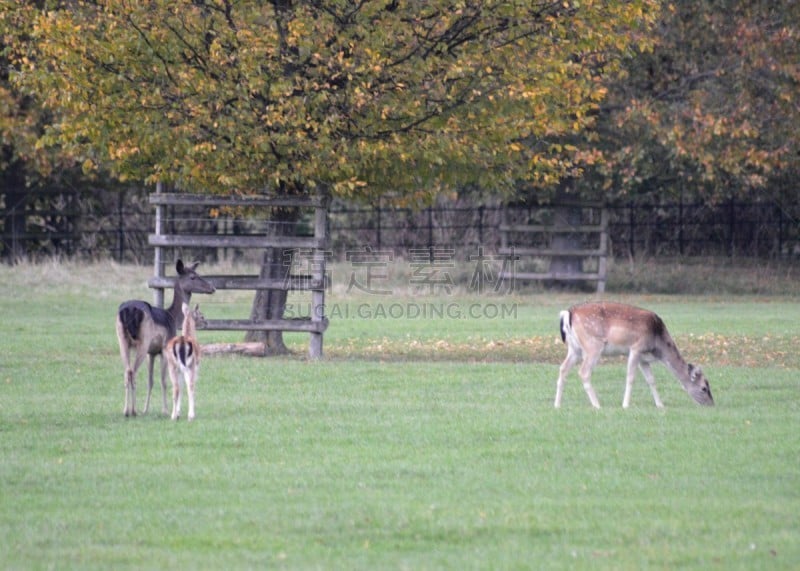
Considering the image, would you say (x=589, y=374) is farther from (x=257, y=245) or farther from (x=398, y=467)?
(x=257, y=245)

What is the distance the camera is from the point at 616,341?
13867mm

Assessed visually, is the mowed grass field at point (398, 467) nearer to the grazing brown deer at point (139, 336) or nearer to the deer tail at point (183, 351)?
the grazing brown deer at point (139, 336)

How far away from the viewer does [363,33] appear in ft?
58.5

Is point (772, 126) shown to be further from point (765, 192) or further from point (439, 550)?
point (439, 550)

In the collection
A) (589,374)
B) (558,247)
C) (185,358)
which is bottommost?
(589,374)

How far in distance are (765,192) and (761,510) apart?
28104mm

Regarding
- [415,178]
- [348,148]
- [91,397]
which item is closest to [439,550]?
[91,397]

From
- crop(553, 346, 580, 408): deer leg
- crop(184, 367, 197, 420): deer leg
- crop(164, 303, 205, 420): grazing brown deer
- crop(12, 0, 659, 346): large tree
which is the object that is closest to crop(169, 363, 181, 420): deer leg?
crop(164, 303, 205, 420): grazing brown deer

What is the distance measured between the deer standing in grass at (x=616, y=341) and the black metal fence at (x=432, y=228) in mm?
21892

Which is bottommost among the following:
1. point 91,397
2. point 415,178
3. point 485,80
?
point 91,397

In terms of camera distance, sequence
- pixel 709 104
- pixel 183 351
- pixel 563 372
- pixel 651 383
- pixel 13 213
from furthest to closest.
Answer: pixel 13 213 < pixel 709 104 < pixel 651 383 < pixel 563 372 < pixel 183 351

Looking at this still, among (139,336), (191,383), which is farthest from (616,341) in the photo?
(139,336)

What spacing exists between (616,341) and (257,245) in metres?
6.44

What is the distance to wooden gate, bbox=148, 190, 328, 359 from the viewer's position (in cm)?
1834
